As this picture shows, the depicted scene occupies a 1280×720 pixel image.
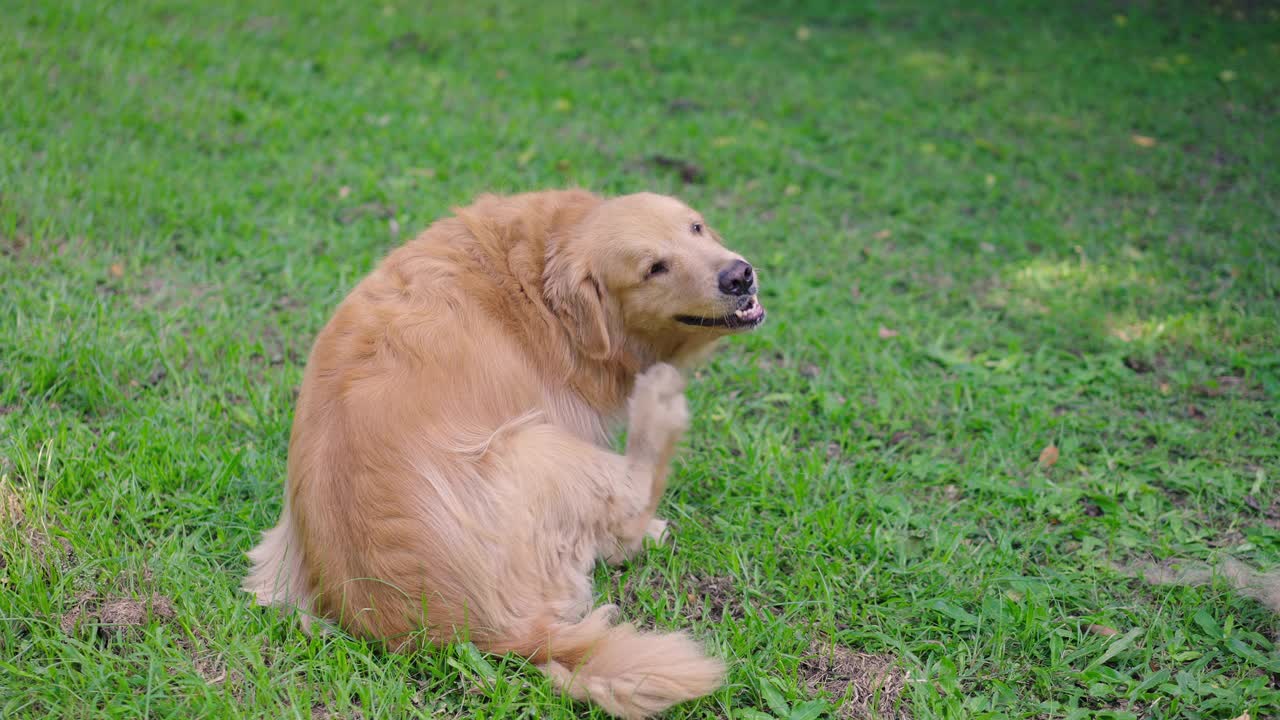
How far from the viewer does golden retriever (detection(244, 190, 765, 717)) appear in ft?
7.86

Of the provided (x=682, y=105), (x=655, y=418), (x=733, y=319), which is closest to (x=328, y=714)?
(x=655, y=418)

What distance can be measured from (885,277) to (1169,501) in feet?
6.72

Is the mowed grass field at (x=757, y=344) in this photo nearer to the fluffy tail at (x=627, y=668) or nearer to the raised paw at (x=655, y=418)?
the fluffy tail at (x=627, y=668)

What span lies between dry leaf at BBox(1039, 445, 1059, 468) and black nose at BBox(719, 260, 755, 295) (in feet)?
5.08

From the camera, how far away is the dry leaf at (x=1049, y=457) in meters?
3.57

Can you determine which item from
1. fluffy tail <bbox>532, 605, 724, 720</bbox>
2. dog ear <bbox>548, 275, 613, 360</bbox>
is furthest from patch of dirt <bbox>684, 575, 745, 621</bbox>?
dog ear <bbox>548, 275, 613, 360</bbox>

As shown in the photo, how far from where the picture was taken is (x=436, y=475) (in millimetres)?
2451

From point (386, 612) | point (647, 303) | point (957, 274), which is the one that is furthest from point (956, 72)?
point (386, 612)

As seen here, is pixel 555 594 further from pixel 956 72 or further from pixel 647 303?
pixel 956 72

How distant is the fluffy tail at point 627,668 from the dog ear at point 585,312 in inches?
37.6

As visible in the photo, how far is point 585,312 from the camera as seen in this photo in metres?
2.94

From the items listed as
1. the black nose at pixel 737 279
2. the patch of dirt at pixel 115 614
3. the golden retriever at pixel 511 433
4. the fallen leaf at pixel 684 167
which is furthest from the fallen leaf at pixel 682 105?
the patch of dirt at pixel 115 614

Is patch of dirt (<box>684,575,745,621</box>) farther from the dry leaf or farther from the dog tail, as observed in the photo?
the dry leaf

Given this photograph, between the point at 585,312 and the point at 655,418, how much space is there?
1.42 feet
